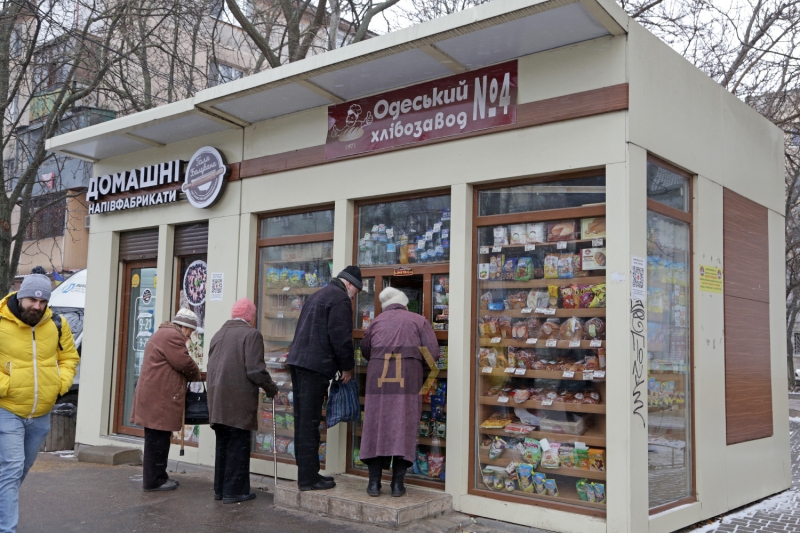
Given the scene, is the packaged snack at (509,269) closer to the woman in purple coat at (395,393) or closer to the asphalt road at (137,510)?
the woman in purple coat at (395,393)

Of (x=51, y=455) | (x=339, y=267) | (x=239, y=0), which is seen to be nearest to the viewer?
(x=339, y=267)

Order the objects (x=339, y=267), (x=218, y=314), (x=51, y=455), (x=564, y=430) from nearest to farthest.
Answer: (x=564, y=430) → (x=339, y=267) → (x=218, y=314) → (x=51, y=455)

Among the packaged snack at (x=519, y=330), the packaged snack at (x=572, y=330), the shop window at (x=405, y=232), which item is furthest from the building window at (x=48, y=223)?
the packaged snack at (x=572, y=330)

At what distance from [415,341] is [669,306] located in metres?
2.18

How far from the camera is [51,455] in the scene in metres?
9.81

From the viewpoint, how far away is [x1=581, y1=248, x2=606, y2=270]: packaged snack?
19.6 ft

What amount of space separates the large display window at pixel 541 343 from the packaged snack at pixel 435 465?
1.39 feet

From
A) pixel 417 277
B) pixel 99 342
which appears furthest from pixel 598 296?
pixel 99 342

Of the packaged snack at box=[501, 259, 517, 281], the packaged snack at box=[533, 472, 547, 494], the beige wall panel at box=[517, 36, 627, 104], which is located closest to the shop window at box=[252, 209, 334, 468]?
the packaged snack at box=[501, 259, 517, 281]

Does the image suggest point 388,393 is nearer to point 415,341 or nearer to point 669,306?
point 415,341

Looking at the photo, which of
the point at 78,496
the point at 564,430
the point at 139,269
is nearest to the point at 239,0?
the point at 139,269

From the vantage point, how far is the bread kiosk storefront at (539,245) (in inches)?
228

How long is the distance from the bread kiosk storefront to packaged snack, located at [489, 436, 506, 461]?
0.02m

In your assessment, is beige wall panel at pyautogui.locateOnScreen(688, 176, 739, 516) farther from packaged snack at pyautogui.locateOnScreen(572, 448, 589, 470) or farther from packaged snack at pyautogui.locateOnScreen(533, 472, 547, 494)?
packaged snack at pyautogui.locateOnScreen(533, 472, 547, 494)
